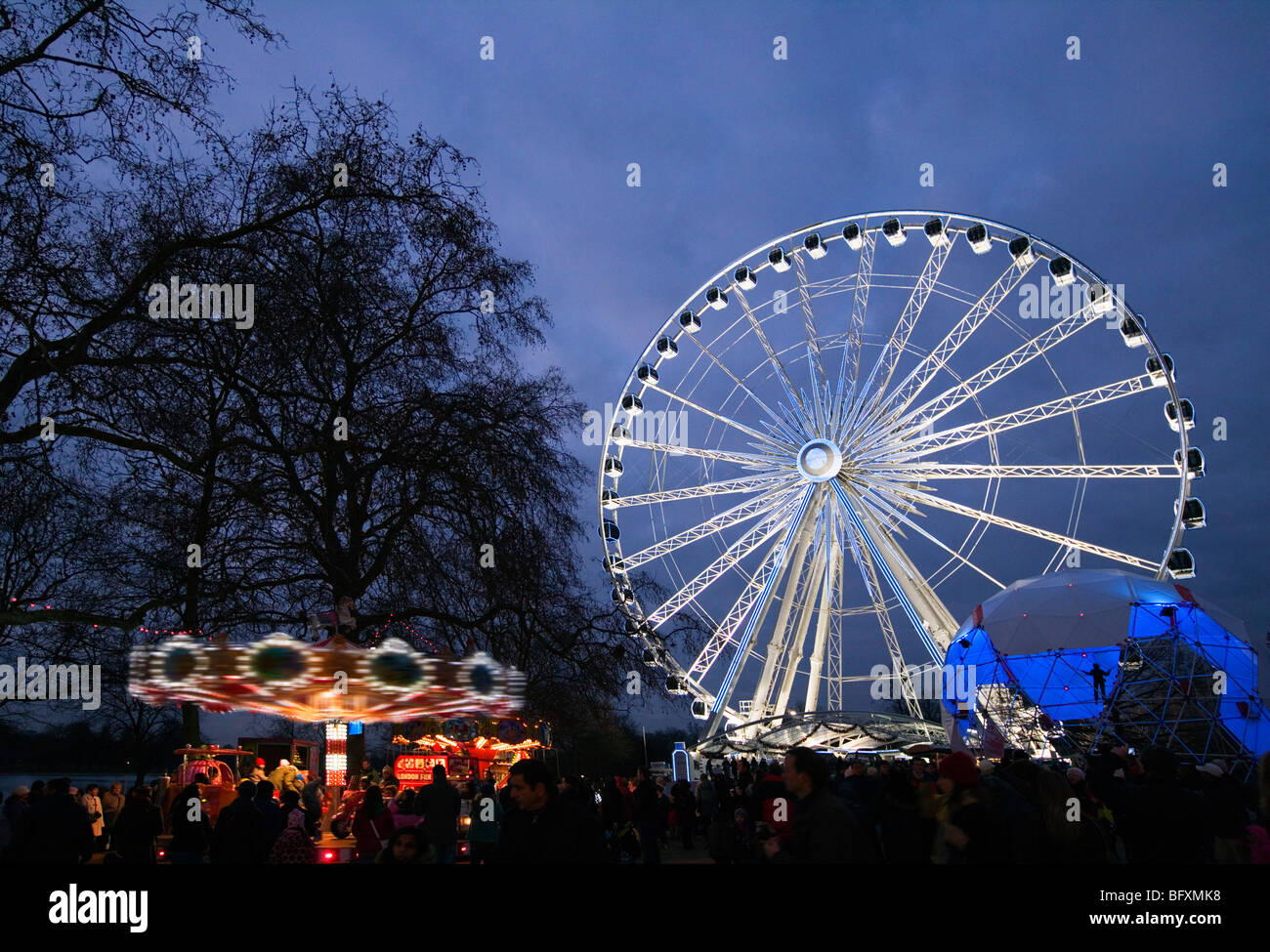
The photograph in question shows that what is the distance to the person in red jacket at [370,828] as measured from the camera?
9.01 metres

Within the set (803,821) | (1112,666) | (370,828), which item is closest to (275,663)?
Result: (370,828)

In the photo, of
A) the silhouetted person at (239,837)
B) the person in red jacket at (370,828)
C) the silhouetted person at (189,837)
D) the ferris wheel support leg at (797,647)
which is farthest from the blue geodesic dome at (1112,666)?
the silhouetted person at (239,837)

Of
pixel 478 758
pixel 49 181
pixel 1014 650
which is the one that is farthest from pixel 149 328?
pixel 1014 650

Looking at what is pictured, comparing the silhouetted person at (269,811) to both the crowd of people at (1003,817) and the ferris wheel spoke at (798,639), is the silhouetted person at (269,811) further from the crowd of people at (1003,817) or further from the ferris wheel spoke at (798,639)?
the ferris wheel spoke at (798,639)

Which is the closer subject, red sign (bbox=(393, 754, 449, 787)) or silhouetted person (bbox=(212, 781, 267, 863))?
silhouetted person (bbox=(212, 781, 267, 863))

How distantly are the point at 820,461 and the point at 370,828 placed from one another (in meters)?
19.8

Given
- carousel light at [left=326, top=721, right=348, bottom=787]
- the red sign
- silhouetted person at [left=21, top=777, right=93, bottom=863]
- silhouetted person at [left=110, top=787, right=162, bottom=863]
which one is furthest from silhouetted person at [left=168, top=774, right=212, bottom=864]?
the red sign

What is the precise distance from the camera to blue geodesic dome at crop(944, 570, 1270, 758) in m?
21.7

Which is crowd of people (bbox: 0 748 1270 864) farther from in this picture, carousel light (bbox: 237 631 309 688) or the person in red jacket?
carousel light (bbox: 237 631 309 688)

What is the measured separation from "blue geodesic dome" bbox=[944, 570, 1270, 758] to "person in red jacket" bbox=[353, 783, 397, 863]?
54.1 feet

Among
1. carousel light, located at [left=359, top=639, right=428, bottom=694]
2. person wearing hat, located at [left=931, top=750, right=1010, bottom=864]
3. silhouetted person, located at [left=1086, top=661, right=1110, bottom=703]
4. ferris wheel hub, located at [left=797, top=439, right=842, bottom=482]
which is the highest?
ferris wheel hub, located at [left=797, top=439, right=842, bottom=482]

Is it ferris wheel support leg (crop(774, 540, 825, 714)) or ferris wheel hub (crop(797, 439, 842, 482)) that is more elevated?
ferris wheel hub (crop(797, 439, 842, 482))

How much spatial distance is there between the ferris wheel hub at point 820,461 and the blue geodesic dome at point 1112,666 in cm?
547

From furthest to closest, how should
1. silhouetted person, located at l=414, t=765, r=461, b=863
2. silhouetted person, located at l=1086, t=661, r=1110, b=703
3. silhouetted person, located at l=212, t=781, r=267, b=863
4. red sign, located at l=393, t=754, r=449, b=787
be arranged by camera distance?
1. silhouetted person, located at l=1086, t=661, r=1110, b=703
2. red sign, located at l=393, t=754, r=449, b=787
3. silhouetted person, located at l=414, t=765, r=461, b=863
4. silhouetted person, located at l=212, t=781, r=267, b=863
